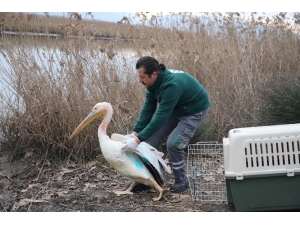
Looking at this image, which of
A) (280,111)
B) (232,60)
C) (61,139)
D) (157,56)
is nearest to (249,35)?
(232,60)

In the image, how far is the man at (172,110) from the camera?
3.20 m

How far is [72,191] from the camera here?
149 inches

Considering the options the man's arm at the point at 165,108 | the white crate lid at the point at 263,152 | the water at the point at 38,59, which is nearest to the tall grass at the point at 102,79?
the water at the point at 38,59

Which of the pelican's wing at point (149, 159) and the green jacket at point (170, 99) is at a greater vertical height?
the green jacket at point (170, 99)

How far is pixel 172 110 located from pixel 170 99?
0.10 meters

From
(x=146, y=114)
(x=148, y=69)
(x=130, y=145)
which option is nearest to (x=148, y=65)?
(x=148, y=69)

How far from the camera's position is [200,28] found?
6016 mm

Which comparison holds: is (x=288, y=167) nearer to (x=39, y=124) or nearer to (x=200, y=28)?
(x=39, y=124)

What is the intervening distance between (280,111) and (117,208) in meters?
2.11

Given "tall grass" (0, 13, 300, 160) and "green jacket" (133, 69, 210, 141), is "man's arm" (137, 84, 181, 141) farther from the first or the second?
"tall grass" (0, 13, 300, 160)

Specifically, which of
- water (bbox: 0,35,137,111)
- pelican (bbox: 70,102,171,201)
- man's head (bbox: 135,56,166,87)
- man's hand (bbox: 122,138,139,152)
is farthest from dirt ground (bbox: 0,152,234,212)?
man's head (bbox: 135,56,166,87)

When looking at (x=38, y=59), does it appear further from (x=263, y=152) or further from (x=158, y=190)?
(x=263, y=152)

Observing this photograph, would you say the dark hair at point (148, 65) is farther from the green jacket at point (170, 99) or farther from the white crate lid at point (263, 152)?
the white crate lid at point (263, 152)

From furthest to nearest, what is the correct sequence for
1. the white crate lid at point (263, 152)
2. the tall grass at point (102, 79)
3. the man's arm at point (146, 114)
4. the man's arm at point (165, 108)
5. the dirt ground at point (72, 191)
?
the tall grass at point (102, 79) < the man's arm at point (146, 114) < the dirt ground at point (72, 191) < the man's arm at point (165, 108) < the white crate lid at point (263, 152)
